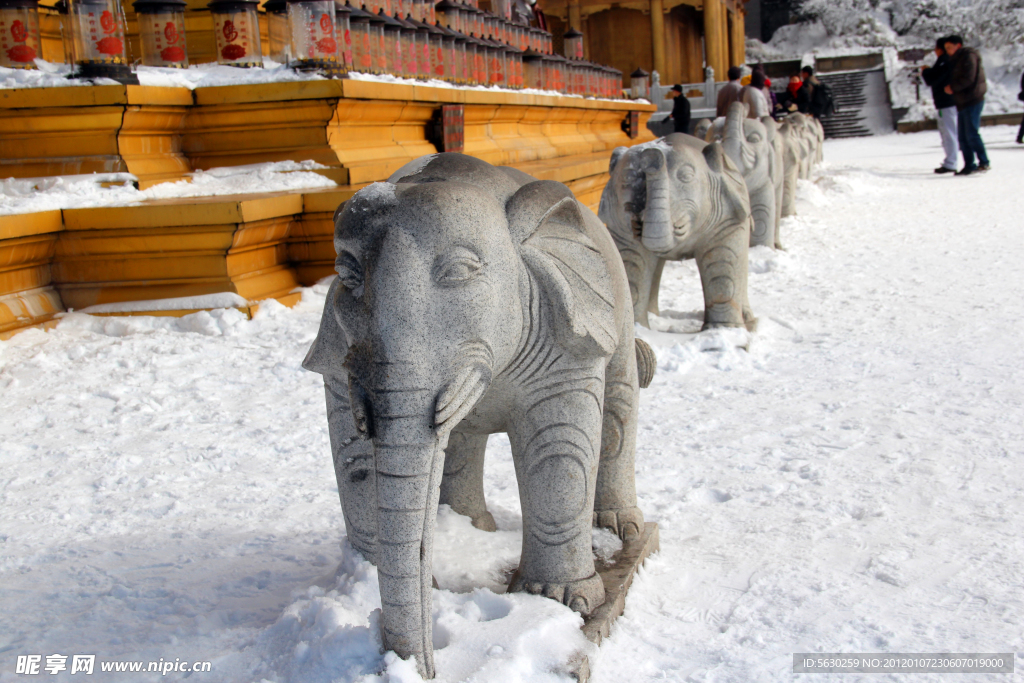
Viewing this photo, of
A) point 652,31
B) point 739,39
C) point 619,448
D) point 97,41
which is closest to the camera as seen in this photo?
point 619,448

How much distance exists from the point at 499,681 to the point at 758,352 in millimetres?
2689

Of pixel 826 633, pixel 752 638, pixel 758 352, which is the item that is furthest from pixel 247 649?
pixel 758 352

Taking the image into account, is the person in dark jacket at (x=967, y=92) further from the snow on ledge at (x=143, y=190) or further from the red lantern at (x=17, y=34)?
the red lantern at (x=17, y=34)

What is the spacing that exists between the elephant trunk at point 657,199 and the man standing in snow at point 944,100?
8.22 m

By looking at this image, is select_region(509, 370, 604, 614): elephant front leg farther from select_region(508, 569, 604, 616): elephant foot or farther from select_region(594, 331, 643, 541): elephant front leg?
select_region(594, 331, 643, 541): elephant front leg

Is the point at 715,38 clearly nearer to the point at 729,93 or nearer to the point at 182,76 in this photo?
the point at 729,93

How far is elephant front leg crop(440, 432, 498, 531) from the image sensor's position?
197 cm

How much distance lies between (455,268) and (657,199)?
236 centimetres

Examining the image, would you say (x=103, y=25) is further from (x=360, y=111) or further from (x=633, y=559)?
(x=633, y=559)

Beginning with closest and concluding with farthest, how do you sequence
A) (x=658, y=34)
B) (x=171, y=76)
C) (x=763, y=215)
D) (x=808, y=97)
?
(x=171, y=76) < (x=763, y=215) < (x=808, y=97) < (x=658, y=34)

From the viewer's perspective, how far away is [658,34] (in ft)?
72.1

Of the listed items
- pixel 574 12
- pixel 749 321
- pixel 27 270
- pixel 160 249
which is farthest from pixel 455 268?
pixel 574 12

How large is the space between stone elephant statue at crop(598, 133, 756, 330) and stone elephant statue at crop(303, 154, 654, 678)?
183 cm

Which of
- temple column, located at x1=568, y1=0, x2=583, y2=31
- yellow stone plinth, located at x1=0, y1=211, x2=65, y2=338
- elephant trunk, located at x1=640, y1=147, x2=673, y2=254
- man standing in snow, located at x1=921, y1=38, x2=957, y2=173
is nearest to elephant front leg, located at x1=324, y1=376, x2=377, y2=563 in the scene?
elephant trunk, located at x1=640, y1=147, x2=673, y2=254
